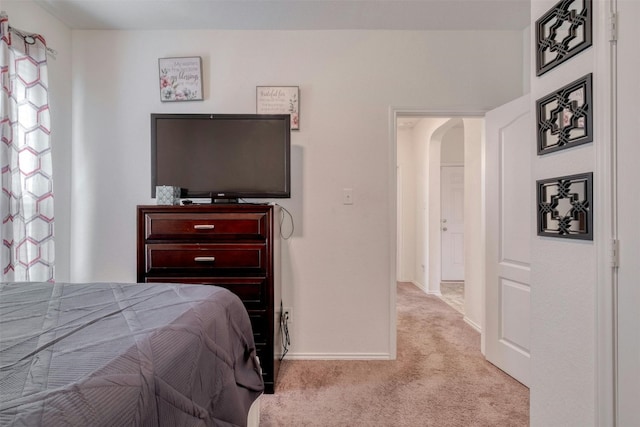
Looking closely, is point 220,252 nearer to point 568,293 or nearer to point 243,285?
point 243,285

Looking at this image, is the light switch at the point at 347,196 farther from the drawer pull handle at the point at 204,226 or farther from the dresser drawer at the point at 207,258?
the drawer pull handle at the point at 204,226

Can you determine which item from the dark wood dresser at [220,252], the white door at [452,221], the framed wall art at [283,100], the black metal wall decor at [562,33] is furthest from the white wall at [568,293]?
the white door at [452,221]

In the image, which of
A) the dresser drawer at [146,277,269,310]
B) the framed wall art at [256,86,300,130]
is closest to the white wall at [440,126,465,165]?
the framed wall art at [256,86,300,130]

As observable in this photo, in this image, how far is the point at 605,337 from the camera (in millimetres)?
1082

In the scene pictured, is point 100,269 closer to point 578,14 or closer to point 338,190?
point 338,190

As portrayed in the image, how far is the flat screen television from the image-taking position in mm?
2133

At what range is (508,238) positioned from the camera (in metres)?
2.18

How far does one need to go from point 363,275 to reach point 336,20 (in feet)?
6.40

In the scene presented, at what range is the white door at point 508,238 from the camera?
6.68 feet

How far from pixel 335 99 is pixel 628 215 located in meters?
1.90

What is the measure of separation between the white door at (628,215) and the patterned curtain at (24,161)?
2.99 metres

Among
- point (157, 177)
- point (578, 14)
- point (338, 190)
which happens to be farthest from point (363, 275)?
point (578, 14)

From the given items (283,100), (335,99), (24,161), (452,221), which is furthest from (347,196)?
(452,221)

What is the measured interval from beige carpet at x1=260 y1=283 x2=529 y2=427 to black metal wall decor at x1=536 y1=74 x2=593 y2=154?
1.48 metres
